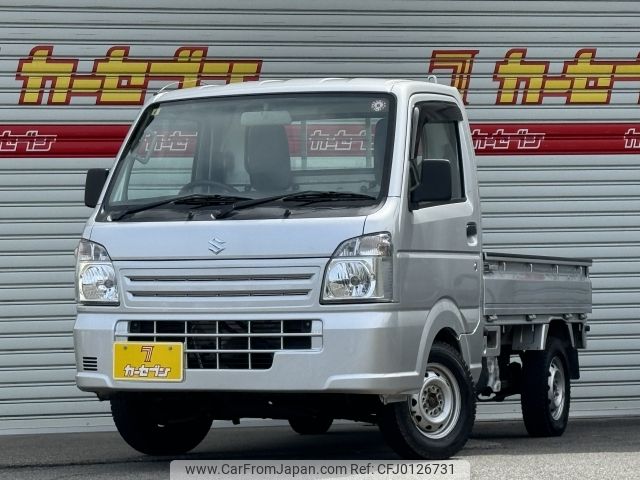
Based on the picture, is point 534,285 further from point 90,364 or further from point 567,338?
point 90,364

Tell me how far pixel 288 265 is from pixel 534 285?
3.00 metres

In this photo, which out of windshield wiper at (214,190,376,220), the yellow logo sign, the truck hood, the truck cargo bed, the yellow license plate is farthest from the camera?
the yellow logo sign

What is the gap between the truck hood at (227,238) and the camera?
7547mm

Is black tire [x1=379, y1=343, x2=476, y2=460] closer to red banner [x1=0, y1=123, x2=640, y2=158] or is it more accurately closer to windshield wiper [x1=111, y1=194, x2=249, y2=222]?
windshield wiper [x1=111, y1=194, x2=249, y2=222]

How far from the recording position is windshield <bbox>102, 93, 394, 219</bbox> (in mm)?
7934

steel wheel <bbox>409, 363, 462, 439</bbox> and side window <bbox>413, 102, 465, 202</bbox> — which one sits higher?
side window <bbox>413, 102, 465, 202</bbox>

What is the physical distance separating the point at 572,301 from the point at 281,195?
12.0ft

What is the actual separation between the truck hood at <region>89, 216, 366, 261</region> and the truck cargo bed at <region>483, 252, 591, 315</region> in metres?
1.85

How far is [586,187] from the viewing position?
43.0 feet

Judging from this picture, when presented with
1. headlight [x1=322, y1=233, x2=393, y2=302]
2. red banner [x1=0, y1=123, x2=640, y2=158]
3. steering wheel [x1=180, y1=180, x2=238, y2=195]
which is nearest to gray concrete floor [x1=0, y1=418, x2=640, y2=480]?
headlight [x1=322, y1=233, x2=393, y2=302]

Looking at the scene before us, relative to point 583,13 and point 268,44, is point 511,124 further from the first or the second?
point 268,44

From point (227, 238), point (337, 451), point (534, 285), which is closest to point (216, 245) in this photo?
point (227, 238)

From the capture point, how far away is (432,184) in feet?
26.0

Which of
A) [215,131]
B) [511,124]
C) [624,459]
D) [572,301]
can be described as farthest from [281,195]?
[511,124]
